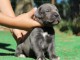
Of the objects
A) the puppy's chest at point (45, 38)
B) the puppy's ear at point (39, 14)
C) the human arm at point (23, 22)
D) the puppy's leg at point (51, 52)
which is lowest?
the puppy's leg at point (51, 52)

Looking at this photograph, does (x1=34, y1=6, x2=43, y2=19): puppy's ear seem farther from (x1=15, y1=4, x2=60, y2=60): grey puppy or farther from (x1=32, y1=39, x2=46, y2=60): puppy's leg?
(x1=32, y1=39, x2=46, y2=60): puppy's leg

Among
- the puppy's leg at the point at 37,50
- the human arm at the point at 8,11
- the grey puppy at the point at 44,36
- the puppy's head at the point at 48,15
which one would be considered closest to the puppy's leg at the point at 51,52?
the grey puppy at the point at 44,36

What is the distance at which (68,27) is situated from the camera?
11164mm

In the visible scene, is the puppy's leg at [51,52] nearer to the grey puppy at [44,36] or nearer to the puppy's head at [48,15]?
the grey puppy at [44,36]

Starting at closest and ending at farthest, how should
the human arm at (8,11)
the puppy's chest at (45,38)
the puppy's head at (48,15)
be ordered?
1. the puppy's head at (48,15)
2. the puppy's chest at (45,38)
3. the human arm at (8,11)

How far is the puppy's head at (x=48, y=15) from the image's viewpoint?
396cm

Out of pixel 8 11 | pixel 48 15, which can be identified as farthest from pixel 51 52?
pixel 8 11

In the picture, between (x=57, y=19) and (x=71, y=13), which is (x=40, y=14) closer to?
(x=57, y=19)

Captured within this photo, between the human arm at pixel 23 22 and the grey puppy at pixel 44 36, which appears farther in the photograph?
the human arm at pixel 23 22

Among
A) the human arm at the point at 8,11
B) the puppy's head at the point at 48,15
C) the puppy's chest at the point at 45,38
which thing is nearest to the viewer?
the puppy's head at the point at 48,15

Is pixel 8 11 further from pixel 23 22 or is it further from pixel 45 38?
pixel 45 38

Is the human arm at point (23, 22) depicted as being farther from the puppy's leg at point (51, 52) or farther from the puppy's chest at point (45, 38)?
the puppy's leg at point (51, 52)

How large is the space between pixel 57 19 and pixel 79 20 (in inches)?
286

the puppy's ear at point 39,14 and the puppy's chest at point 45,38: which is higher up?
the puppy's ear at point 39,14
